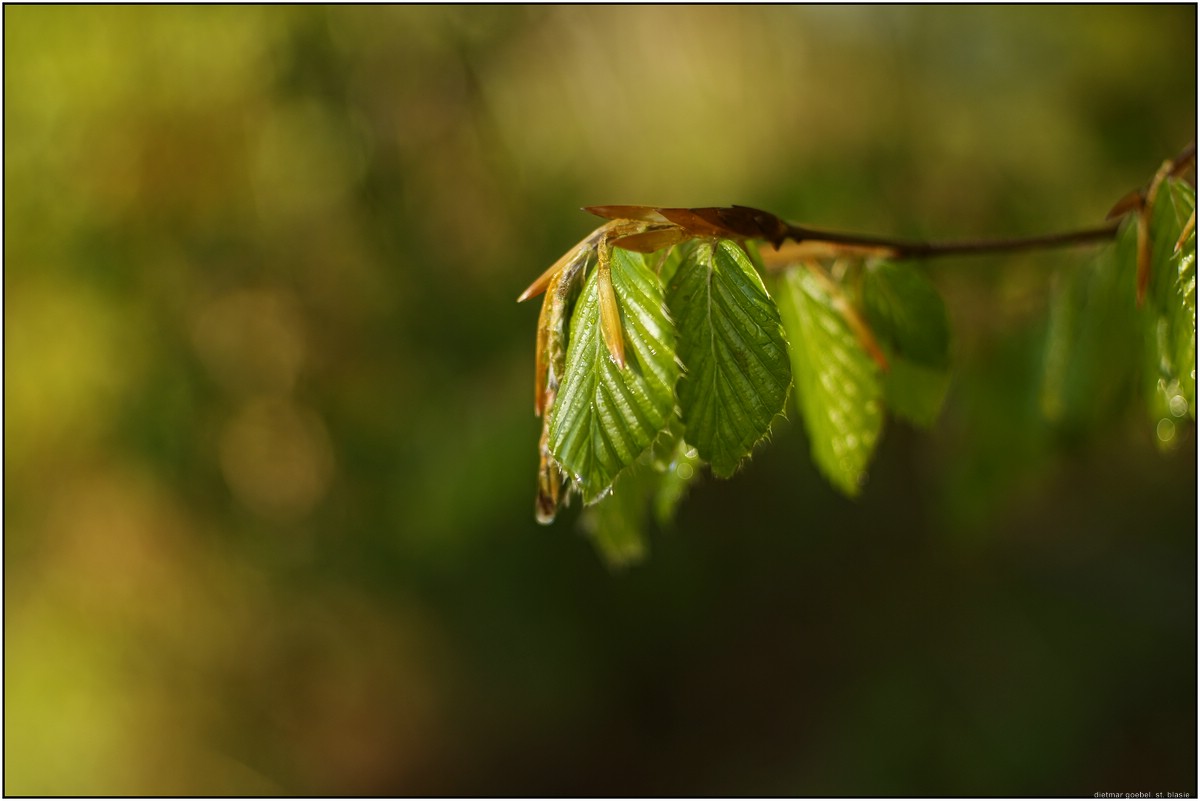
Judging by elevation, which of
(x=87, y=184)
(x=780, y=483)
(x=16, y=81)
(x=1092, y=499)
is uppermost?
(x=16, y=81)

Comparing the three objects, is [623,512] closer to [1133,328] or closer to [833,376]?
[833,376]

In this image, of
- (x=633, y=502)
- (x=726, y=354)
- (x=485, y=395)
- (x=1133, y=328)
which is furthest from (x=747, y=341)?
(x=485, y=395)

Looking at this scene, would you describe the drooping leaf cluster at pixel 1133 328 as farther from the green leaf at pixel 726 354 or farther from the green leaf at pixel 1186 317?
the green leaf at pixel 726 354

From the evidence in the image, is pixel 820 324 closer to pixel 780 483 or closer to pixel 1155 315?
pixel 1155 315

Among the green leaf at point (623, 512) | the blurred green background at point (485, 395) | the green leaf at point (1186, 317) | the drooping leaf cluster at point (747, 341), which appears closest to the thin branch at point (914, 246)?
the drooping leaf cluster at point (747, 341)

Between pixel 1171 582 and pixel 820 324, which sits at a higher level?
pixel 820 324

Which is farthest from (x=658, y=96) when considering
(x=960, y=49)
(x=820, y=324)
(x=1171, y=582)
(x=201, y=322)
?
(x=1171, y=582)
